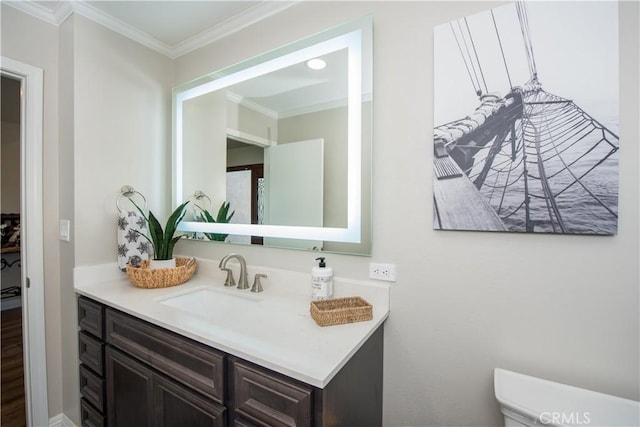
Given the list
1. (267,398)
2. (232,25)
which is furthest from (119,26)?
(267,398)

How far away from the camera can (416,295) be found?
1174 mm

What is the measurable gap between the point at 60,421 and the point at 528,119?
2.89 metres

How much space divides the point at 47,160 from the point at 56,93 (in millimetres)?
401

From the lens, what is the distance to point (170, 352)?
1080 mm

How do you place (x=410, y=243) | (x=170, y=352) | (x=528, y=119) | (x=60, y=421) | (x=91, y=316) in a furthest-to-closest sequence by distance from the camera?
(x=60, y=421), (x=91, y=316), (x=410, y=243), (x=170, y=352), (x=528, y=119)

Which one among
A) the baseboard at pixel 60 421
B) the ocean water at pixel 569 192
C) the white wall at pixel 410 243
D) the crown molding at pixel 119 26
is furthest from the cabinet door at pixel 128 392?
the crown molding at pixel 119 26

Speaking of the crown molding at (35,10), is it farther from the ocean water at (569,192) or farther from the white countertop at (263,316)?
the ocean water at (569,192)

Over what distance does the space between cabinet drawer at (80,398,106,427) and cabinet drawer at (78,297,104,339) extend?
0.41 metres

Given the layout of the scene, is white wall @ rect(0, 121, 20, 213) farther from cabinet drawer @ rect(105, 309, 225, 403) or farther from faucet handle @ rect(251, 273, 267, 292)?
faucet handle @ rect(251, 273, 267, 292)

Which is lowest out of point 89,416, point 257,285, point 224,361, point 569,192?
point 89,416

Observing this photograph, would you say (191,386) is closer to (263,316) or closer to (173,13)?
(263,316)

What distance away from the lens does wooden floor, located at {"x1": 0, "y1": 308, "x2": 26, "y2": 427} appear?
171 cm

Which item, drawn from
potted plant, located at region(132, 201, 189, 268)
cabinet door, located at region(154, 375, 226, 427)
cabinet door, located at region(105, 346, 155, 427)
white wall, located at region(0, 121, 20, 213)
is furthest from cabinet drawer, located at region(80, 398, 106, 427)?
white wall, located at region(0, 121, 20, 213)

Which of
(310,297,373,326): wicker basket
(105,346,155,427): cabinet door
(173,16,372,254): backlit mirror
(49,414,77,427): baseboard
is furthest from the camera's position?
(49,414,77,427): baseboard
